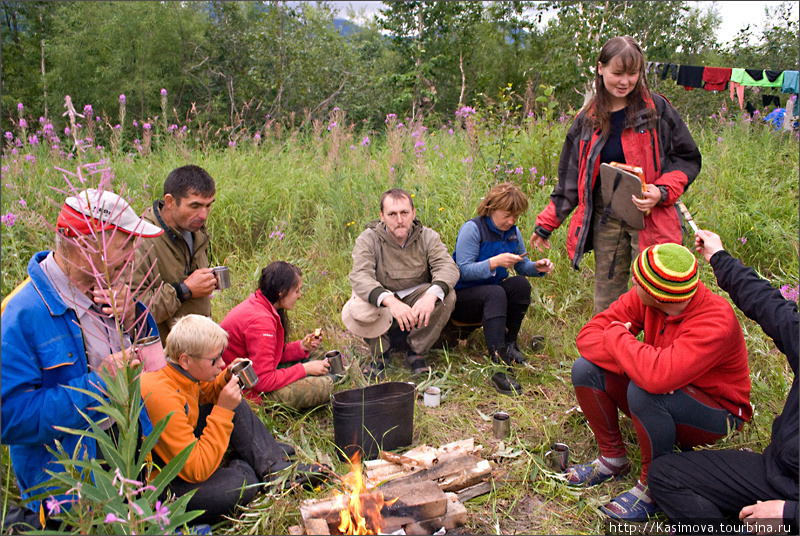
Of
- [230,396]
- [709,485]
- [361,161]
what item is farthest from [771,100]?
[230,396]

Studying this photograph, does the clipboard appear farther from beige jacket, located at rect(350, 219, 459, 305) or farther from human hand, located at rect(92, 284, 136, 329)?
human hand, located at rect(92, 284, 136, 329)

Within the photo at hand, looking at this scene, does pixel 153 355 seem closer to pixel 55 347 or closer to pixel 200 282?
pixel 55 347

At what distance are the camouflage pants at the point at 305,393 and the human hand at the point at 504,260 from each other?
1.41 m

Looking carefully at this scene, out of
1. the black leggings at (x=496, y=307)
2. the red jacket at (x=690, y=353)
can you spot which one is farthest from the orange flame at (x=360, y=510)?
the black leggings at (x=496, y=307)

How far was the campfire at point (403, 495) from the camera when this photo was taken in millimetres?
2256

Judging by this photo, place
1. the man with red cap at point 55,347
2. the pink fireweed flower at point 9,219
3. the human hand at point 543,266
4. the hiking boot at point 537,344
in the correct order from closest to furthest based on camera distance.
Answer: the man with red cap at point 55,347, the human hand at point 543,266, the hiking boot at point 537,344, the pink fireweed flower at point 9,219

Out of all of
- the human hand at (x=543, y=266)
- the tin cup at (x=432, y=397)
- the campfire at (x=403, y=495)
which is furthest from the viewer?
the human hand at (x=543, y=266)

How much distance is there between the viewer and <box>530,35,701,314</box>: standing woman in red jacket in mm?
3209

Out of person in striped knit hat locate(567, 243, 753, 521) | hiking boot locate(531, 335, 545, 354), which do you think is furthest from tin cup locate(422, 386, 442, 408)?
person in striped knit hat locate(567, 243, 753, 521)

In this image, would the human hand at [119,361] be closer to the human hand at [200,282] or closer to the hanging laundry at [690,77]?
the human hand at [200,282]

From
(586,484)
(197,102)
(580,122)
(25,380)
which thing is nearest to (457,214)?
(580,122)

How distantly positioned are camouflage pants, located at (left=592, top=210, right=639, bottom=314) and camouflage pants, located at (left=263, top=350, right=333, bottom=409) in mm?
1930

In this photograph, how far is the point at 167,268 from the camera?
10.9 feet

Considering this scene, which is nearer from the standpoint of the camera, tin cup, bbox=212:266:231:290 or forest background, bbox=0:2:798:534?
forest background, bbox=0:2:798:534
